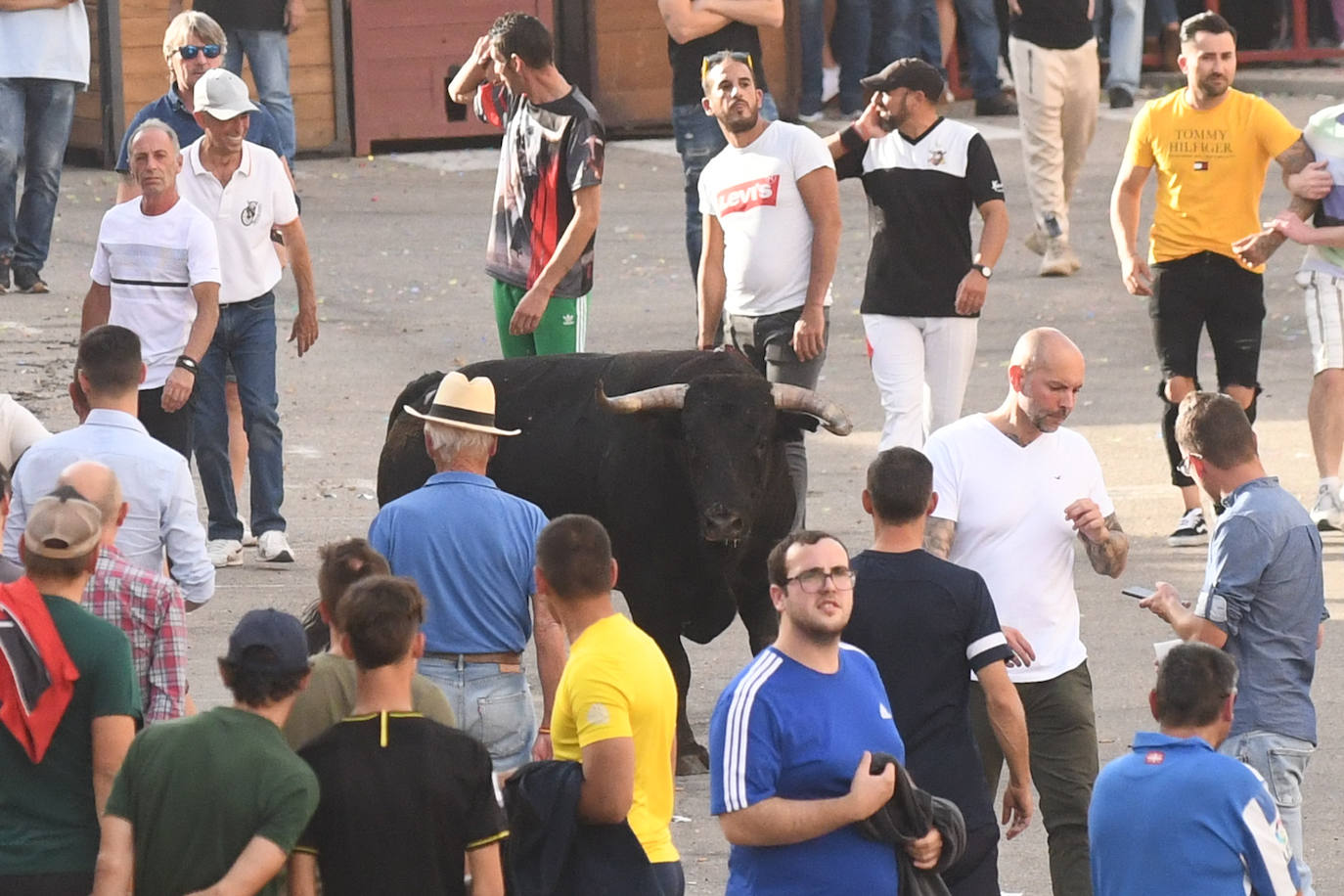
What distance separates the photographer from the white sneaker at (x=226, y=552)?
405 inches

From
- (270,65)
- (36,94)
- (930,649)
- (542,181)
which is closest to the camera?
(930,649)

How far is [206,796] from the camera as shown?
4.71 metres

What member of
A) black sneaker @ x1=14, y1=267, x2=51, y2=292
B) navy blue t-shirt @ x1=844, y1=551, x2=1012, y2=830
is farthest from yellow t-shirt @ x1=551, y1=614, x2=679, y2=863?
black sneaker @ x1=14, y1=267, x2=51, y2=292

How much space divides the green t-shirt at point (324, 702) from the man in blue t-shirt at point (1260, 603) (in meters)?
2.14

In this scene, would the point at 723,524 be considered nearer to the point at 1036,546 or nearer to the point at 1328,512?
the point at 1036,546

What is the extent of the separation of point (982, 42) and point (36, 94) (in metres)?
9.27

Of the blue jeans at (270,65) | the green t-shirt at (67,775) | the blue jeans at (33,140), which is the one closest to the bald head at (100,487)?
the green t-shirt at (67,775)

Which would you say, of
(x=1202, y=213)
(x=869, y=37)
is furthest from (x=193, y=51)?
(x=869, y=37)

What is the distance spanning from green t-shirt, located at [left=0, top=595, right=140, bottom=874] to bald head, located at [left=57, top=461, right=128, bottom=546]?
52 cm

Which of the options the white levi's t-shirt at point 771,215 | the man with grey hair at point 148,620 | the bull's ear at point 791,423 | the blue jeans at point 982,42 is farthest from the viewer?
the blue jeans at point 982,42

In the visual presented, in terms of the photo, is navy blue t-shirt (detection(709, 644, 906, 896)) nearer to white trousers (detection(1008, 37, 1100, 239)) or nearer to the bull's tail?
the bull's tail

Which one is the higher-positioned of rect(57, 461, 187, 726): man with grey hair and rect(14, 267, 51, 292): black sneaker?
rect(14, 267, 51, 292): black sneaker

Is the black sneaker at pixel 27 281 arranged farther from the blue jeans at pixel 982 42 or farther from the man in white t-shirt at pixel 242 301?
the blue jeans at pixel 982 42

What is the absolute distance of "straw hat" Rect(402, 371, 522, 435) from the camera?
648 centimetres
